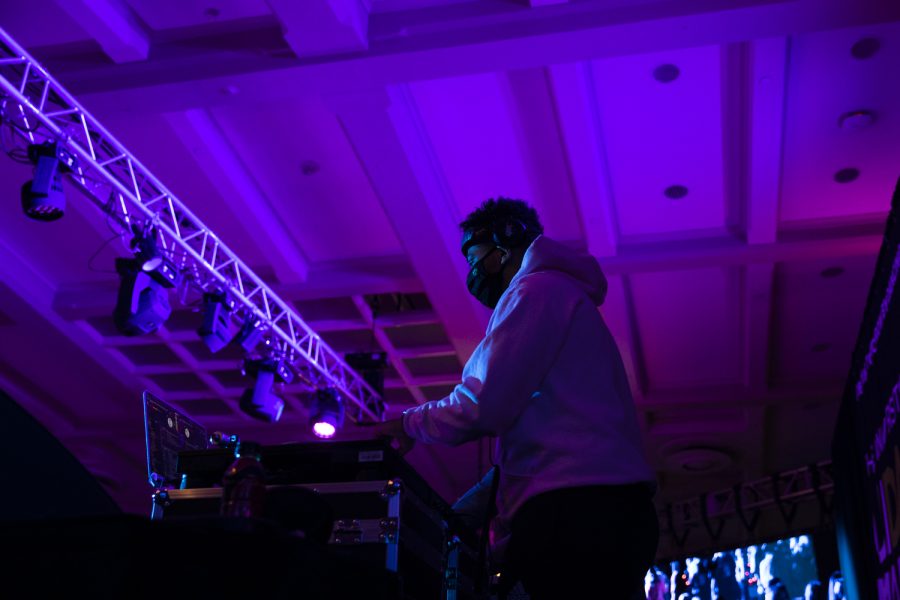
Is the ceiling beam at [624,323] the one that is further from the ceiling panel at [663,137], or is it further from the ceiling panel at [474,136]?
the ceiling panel at [474,136]

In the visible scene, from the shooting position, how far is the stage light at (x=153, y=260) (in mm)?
5621

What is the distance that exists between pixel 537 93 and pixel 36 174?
9.59ft

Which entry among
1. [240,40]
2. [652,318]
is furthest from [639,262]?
[240,40]

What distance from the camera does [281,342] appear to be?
741cm

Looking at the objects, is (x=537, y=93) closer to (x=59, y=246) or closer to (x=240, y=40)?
(x=240, y=40)

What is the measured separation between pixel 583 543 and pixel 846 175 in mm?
5396

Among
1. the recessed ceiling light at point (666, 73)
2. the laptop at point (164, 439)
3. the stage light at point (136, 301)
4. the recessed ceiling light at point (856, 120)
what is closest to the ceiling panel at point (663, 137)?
the recessed ceiling light at point (666, 73)

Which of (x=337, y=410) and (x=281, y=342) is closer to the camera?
(x=281, y=342)

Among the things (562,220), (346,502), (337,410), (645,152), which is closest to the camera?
(346,502)

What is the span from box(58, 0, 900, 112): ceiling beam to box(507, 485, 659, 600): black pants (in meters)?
3.52

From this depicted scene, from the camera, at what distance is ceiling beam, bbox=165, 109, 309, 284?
6023mm

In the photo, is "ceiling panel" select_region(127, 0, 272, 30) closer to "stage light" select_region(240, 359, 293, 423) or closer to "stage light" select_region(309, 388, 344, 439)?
"stage light" select_region(240, 359, 293, 423)

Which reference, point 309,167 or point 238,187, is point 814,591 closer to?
point 309,167

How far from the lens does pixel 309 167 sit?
644 cm
